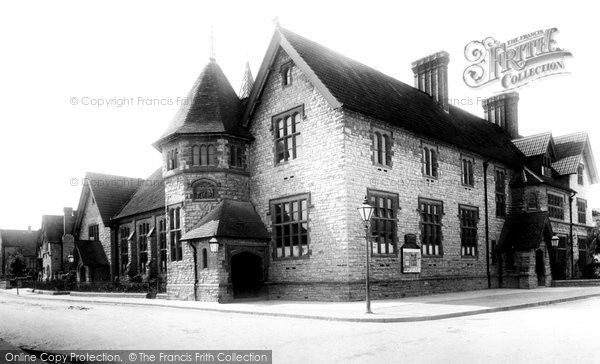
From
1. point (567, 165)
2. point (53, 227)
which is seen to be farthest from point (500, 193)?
point (53, 227)

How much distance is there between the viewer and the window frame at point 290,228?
74.9 feet

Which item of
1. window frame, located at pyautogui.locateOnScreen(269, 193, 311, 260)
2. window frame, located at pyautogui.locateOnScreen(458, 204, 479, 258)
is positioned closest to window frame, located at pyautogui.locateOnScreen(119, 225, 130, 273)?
window frame, located at pyautogui.locateOnScreen(269, 193, 311, 260)

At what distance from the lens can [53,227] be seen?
177ft

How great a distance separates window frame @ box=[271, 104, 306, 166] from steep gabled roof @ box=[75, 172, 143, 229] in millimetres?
21841

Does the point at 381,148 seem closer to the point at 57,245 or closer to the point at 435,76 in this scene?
the point at 435,76

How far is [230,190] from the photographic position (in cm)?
2494

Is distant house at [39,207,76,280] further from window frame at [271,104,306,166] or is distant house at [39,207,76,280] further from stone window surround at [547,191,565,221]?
stone window surround at [547,191,565,221]

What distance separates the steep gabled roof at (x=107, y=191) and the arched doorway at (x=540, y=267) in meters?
29.8

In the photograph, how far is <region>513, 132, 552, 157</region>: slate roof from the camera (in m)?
34.6

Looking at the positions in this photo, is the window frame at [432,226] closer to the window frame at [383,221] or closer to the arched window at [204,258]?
the window frame at [383,221]

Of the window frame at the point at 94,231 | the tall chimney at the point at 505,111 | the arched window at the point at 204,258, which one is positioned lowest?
the arched window at the point at 204,258

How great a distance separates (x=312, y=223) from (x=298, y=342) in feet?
38.8

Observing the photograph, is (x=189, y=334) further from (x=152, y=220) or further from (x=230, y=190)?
(x=152, y=220)

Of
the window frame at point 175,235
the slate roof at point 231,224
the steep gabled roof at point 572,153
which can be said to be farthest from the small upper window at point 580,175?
the window frame at point 175,235
